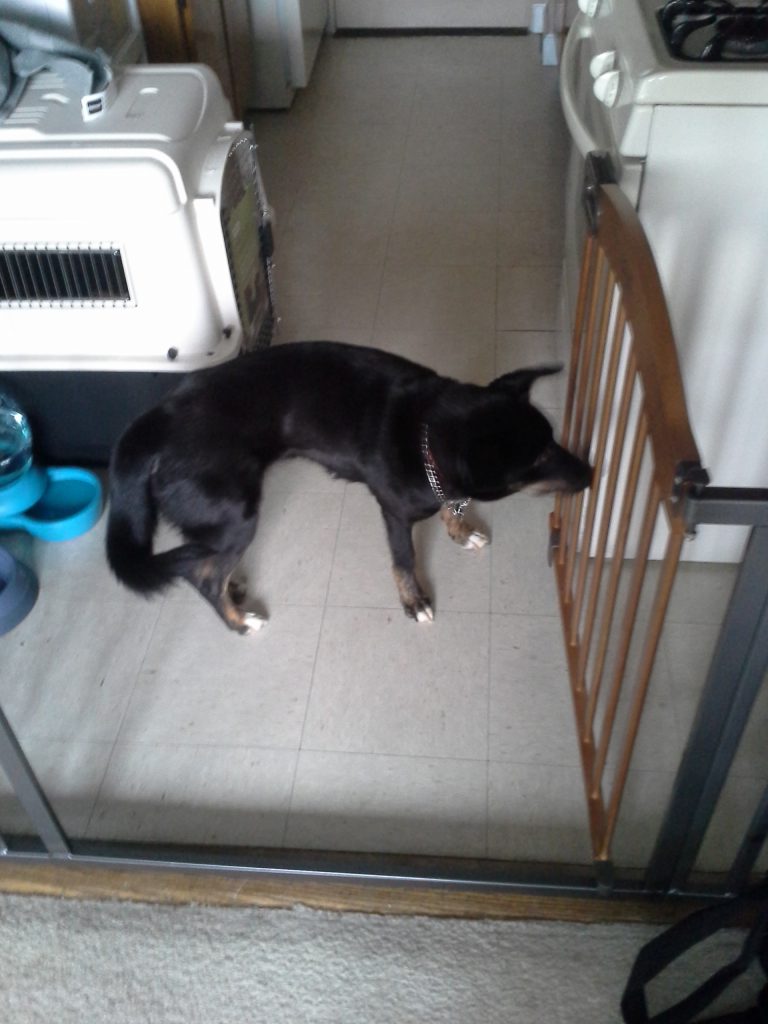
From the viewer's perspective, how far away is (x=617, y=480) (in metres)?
1.29

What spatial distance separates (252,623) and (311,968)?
2.05 feet

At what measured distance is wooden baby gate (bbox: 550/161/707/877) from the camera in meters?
0.85

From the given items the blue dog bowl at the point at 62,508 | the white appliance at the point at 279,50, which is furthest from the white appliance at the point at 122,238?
the white appliance at the point at 279,50

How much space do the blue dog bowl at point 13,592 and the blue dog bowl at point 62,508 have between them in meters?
0.10

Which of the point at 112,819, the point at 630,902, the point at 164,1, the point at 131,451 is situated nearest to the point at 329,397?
the point at 131,451

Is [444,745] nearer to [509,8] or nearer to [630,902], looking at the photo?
[630,902]

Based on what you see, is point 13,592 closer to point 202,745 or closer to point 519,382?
point 202,745

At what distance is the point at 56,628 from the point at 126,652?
0.16 meters

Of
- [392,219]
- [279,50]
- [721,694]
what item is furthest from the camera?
[279,50]

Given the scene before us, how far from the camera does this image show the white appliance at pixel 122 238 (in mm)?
1532

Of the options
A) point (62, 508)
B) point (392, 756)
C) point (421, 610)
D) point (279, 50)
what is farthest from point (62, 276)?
point (279, 50)

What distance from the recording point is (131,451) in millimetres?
1471

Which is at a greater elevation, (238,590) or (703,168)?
(703,168)

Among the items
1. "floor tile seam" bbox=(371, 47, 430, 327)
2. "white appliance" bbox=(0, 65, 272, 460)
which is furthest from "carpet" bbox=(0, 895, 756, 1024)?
"floor tile seam" bbox=(371, 47, 430, 327)
